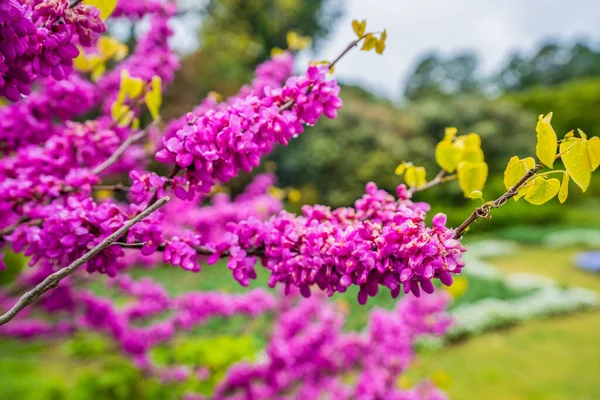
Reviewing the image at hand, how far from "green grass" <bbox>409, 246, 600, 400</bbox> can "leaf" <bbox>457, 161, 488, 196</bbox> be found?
13.2ft

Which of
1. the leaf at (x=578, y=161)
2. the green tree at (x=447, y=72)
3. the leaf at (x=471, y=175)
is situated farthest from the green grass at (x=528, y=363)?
the green tree at (x=447, y=72)

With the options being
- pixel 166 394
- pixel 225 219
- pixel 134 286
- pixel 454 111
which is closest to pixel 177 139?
pixel 225 219

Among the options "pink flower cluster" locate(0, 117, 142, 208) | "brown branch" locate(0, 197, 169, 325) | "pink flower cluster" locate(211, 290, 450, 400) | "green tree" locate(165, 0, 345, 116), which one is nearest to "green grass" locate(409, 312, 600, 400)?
"pink flower cluster" locate(211, 290, 450, 400)

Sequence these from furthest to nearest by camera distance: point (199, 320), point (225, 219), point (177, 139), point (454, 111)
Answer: point (454, 111) < point (199, 320) < point (225, 219) < point (177, 139)

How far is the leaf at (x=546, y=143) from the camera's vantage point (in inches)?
22.7

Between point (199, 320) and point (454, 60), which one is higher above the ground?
point (454, 60)

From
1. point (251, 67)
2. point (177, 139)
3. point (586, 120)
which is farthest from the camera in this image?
point (586, 120)

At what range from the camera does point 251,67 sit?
14242 millimetres

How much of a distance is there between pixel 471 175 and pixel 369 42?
0.32 meters

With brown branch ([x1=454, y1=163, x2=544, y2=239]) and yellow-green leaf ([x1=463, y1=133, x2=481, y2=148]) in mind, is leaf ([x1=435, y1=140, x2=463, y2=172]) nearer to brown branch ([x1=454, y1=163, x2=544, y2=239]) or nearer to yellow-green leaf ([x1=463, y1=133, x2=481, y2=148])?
yellow-green leaf ([x1=463, y1=133, x2=481, y2=148])

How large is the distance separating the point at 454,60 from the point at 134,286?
4566 centimetres

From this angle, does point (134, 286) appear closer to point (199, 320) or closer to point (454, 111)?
point (199, 320)

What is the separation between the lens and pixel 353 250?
0.71m

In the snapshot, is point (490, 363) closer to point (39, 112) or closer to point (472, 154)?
point (472, 154)
